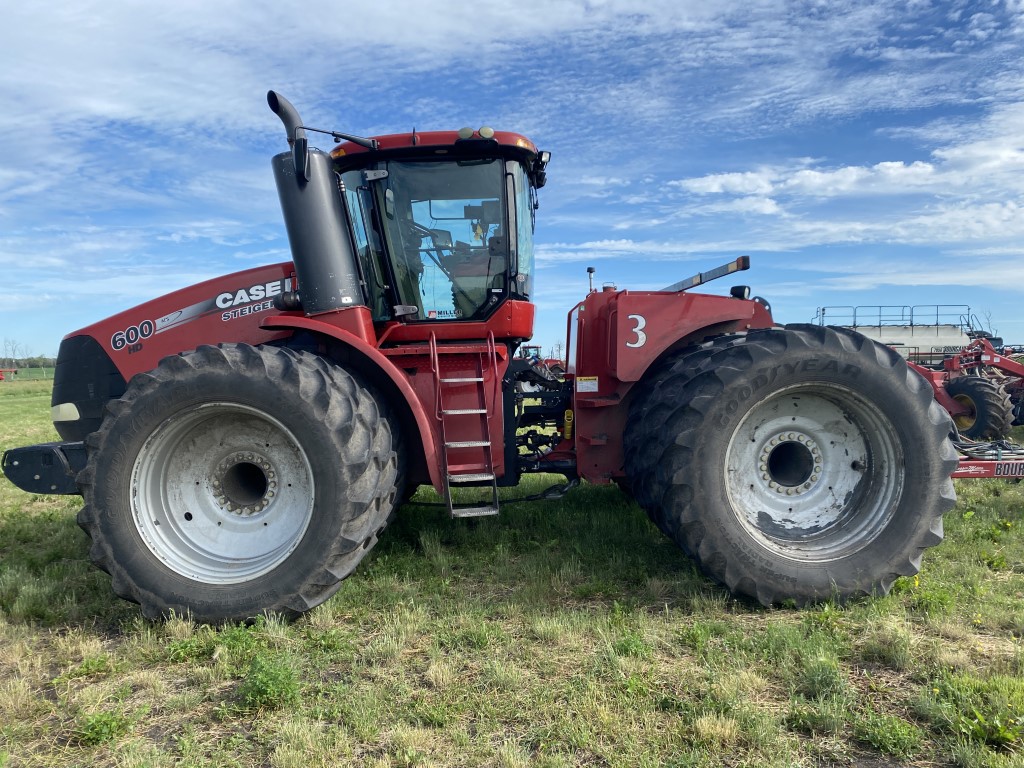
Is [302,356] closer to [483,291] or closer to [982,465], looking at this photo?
[483,291]

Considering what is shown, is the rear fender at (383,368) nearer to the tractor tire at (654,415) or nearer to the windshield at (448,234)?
the windshield at (448,234)

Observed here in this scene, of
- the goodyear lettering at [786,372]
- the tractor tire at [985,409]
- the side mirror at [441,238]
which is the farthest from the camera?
the tractor tire at [985,409]

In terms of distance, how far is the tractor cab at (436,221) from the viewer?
488 cm

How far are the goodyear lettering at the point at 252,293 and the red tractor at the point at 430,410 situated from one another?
15 millimetres

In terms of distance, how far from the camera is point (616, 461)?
496 centimetres

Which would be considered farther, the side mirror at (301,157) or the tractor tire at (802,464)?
the side mirror at (301,157)

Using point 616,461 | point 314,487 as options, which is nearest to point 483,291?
point 616,461

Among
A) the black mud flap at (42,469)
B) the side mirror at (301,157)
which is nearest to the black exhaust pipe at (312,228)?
the side mirror at (301,157)

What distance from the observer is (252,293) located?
16.9 ft

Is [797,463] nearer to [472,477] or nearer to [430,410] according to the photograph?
[472,477]

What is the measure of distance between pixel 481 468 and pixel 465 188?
203 centimetres

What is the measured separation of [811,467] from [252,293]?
4.18m

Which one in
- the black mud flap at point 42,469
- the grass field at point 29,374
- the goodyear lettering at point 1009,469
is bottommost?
the grass field at point 29,374

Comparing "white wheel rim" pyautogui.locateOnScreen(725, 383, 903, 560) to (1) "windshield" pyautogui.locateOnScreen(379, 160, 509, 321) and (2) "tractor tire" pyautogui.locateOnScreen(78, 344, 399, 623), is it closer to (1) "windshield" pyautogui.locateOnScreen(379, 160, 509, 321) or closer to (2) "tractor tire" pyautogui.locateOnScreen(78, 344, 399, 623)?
(1) "windshield" pyautogui.locateOnScreen(379, 160, 509, 321)
